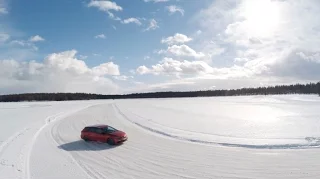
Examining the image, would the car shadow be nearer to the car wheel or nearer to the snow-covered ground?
the snow-covered ground

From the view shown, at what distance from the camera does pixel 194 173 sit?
46.7 feet

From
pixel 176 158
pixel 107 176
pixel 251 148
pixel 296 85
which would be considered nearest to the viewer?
pixel 107 176

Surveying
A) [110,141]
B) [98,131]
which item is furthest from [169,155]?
[98,131]

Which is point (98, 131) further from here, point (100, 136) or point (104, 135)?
point (104, 135)

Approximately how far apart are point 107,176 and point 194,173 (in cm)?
458

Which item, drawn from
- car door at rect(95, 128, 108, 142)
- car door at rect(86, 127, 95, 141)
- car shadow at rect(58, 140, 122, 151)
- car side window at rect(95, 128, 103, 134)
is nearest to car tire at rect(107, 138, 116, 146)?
car shadow at rect(58, 140, 122, 151)

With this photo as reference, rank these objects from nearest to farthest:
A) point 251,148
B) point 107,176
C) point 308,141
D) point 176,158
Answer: point 107,176
point 176,158
point 251,148
point 308,141

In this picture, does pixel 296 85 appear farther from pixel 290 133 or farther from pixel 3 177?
pixel 3 177

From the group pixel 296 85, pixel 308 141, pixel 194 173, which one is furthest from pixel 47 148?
pixel 296 85

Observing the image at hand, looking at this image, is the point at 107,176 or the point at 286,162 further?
the point at 286,162

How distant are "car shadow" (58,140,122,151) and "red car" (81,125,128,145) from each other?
0.38 meters

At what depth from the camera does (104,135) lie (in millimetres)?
22562

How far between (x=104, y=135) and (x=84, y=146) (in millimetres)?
1869

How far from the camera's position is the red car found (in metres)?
21.9
